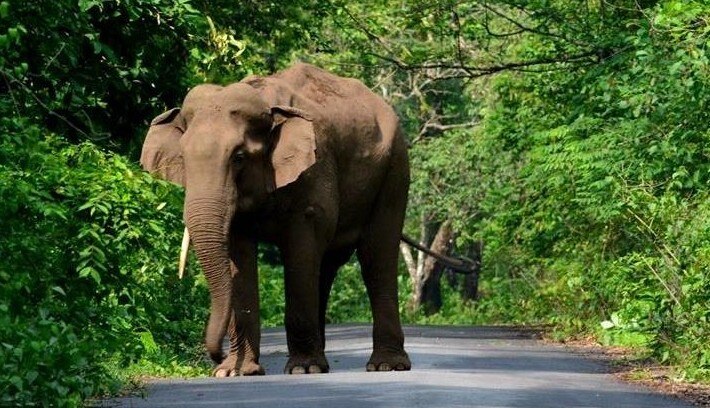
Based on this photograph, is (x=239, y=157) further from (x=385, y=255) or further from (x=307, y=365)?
(x=385, y=255)

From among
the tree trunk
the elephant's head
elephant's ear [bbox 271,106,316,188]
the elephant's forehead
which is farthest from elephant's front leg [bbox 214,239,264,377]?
the tree trunk

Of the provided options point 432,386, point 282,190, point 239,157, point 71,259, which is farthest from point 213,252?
point 432,386

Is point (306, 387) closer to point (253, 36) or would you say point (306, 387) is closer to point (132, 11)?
point (132, 11)

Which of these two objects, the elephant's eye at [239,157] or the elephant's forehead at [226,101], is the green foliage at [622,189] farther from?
the elephant's eye at [239,157]

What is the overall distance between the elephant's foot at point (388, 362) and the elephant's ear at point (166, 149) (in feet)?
8.44

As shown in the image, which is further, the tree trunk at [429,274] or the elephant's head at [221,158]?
the tree trunk at [429,274]

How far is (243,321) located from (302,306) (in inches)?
23.6

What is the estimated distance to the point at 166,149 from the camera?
697 inches

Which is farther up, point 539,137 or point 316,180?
point 539,137

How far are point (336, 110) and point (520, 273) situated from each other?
17356 mm

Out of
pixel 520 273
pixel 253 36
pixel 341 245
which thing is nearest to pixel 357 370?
pixel 341 245

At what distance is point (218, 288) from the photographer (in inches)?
655

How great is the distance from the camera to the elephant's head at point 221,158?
16.6m

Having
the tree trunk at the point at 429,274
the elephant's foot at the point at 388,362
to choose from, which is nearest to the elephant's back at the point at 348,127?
the elephant's foot at the point at 388,362
